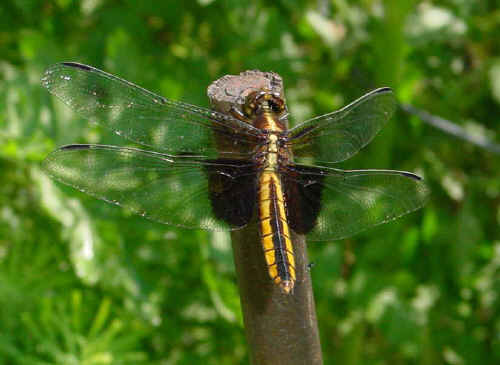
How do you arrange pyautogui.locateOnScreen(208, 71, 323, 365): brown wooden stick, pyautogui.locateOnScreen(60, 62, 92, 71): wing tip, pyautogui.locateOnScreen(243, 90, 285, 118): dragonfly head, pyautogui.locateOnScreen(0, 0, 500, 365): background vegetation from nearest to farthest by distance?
pyautogui.locateOnScreen(208, 71, 323, 365): brown wooden stick, pyautogui.locateOnScreen(243, 90, 285, 118): dragonfly head, pyautogui.locateOnScreen(60, 62, 92, 71): wing tip, pyautogui.locateOnScreen(0, 0, 500, 365): background vegetation

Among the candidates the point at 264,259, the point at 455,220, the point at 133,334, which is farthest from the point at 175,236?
the point at 455,220

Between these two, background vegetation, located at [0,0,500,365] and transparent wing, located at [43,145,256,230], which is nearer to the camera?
transparent wing, located at [43,145,256,230]

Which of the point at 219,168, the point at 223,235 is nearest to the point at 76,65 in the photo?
the point at 219,168

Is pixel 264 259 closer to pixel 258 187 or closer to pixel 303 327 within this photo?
pixel 303 327

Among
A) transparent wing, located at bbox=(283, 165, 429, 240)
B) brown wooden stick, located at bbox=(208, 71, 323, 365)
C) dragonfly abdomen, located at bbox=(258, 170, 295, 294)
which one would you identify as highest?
transparent wing, located at bbox=(283, 165, 429, 240)

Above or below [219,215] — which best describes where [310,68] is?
above

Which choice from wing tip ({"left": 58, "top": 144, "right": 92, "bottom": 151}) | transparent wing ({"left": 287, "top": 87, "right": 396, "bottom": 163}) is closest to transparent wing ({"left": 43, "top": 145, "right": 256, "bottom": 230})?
wing tip ({"left": 58, "top": 144, "right": 92, "bottom": 151})

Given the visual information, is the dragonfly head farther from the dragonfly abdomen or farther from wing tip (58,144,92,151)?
wing tip (58,144,92,151)
